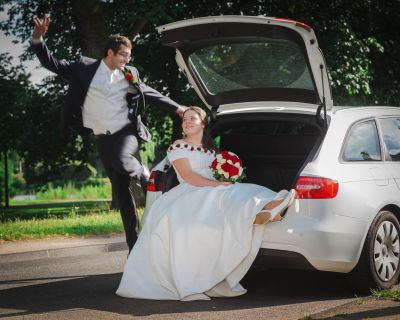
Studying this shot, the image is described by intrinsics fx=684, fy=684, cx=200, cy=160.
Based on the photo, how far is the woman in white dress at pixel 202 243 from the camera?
555cm

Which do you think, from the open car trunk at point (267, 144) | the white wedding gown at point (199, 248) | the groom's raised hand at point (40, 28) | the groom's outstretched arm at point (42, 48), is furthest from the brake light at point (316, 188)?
the groom's raised hand at point (40, 28)

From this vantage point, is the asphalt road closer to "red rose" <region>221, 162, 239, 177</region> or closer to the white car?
the white car

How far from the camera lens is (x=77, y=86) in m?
6.88

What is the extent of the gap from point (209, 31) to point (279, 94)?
898 millimetres

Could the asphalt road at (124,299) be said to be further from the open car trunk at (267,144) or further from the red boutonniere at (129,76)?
the red boutonniere at (129,76)

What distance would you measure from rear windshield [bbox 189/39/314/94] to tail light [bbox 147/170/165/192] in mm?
1110

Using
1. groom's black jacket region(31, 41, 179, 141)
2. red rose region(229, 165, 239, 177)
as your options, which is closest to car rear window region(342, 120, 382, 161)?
red rose region(229, 165, 239, 177)

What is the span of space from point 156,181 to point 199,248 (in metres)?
1.02

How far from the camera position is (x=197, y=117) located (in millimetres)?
6410

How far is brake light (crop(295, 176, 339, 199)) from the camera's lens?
543cm

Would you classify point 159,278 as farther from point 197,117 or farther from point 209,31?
point 209,31

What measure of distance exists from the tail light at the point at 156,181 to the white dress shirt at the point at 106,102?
0.75 m

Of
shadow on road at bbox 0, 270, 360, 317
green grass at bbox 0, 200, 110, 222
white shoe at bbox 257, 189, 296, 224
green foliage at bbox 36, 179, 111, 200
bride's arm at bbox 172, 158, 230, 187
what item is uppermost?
bride's arm at bbox 172, 158, 230, 187

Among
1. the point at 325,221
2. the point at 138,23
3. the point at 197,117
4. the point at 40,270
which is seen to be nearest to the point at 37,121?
the point at 138,23
